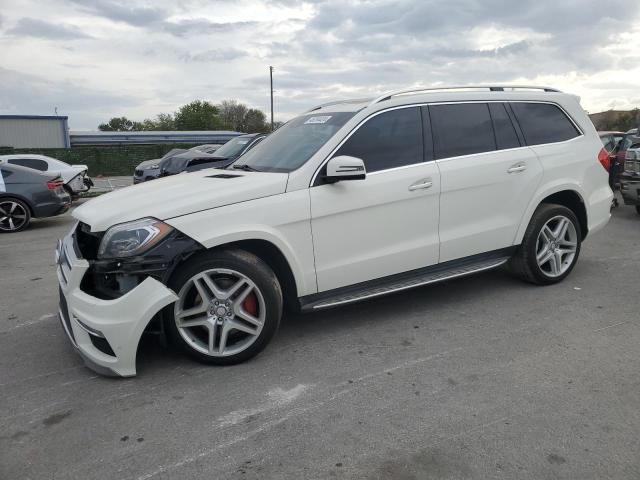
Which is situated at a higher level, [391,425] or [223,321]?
[223,321]

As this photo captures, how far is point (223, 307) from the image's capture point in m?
3.64

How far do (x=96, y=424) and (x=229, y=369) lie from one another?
917mm

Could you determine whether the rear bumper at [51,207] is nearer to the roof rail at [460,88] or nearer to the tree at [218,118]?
the roof rail at [460,88]

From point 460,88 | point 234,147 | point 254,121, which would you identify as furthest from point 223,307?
point 254,121

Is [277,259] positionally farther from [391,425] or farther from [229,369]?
[391,425]

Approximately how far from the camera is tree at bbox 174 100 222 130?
85.4m

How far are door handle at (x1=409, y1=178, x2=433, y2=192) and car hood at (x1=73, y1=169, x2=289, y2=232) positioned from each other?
103cm

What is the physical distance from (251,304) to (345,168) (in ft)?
3.74

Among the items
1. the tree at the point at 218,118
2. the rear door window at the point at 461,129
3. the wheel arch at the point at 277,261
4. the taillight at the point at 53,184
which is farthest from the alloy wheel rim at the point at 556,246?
the tree at the point at 218,118

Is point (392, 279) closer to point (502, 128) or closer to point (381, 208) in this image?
point (381, 208)

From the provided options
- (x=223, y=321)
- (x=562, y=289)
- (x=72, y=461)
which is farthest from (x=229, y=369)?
(x=562, y=289)

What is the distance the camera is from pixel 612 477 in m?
2.50

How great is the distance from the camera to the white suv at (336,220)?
3484 mm

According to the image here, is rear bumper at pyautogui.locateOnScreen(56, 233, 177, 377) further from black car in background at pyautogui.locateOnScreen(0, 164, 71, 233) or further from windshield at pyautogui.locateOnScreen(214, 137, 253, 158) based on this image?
windshield at pyautogui.locateOnScreen(214, 137, 253, 158)
